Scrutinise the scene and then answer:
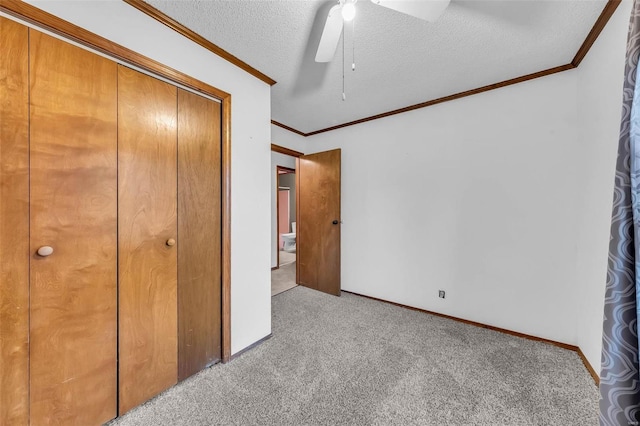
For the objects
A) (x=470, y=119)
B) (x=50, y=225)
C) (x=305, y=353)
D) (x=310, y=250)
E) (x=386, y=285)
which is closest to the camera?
(x=50, y=225)

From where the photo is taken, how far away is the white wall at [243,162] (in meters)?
1.47

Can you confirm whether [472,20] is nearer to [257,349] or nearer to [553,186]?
[553,186]

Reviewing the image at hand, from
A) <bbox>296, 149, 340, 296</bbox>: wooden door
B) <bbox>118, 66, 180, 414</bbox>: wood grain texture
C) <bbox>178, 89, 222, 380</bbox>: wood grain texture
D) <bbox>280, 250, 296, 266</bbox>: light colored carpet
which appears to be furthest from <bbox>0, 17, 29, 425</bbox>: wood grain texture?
<bbox>280, 250, 296, 266</bbox>: light colored carpet

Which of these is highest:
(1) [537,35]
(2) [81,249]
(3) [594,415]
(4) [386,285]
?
(1) [537,35]

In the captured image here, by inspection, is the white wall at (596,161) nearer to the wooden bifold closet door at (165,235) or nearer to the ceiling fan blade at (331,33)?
the ceiling fan blade at (331,33)

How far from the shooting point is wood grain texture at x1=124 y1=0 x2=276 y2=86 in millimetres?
1356

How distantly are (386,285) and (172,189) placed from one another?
247 cm

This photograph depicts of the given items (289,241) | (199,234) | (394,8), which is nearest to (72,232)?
(199,234)

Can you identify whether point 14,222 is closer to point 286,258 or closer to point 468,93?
point 468,93

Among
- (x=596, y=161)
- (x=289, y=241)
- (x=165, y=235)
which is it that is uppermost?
(x=596, y=161)

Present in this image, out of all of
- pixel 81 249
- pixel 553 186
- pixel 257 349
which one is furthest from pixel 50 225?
pixel 553 186

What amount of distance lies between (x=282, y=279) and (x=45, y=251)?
9.88 feet

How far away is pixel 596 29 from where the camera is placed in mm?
1489

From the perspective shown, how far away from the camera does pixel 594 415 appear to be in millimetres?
1308
